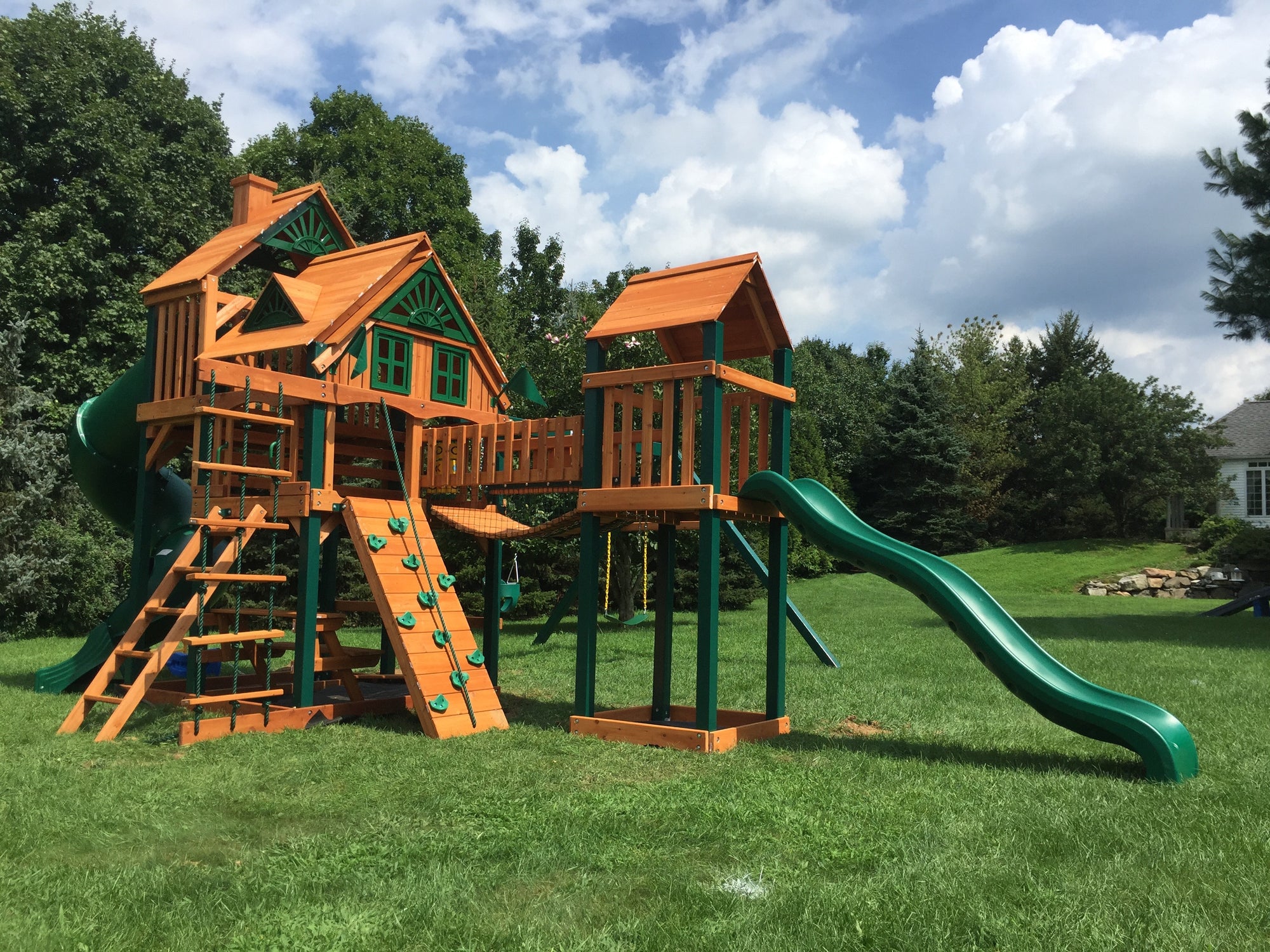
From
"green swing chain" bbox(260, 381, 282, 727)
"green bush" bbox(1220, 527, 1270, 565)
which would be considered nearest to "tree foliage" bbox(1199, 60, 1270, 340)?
"green bush" bbox(1220, 527, 1270, 565)

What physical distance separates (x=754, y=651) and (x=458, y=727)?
7142 mm

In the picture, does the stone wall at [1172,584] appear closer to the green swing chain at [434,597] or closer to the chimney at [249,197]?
the green swing chain at [434,597]

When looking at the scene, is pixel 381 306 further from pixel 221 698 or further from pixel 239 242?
pixel 221 698

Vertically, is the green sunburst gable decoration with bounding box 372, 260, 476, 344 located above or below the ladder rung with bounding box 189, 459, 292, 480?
above

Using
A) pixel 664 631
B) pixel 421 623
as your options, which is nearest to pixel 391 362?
pixel 421 623

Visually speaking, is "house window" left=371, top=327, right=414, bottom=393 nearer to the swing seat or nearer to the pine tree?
the swing seat

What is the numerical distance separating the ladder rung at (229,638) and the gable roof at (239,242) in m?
3.78

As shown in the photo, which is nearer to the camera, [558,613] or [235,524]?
[235,524]

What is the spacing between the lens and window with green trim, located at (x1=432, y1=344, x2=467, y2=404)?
10.7m

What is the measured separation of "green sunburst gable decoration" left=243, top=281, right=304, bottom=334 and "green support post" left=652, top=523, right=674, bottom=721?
161 inches

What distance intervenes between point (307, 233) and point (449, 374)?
2.46 meters

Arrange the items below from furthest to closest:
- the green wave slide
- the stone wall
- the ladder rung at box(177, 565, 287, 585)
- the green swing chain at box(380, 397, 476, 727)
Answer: the stone wall → the green swing chain at box(380, 397, 476, 727) → the ladder rung at box(177, 565, 287, 585) → the green wave slide

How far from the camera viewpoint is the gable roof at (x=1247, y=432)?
3891 cm

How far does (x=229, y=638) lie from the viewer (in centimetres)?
804
